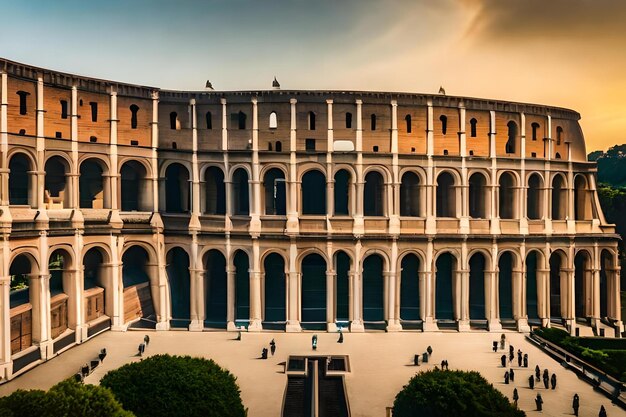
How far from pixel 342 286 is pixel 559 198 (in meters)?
20.2

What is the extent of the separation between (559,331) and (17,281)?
47239mm

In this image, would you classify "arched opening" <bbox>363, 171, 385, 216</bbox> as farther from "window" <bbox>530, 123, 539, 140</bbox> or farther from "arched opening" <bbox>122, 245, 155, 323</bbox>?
"arched opening" <bbox>122, 245, 155, 323</bbox>

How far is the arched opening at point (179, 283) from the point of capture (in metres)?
39.2

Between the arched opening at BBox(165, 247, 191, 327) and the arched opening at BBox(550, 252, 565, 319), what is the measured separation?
3048 centimetres

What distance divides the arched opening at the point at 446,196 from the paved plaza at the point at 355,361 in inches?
385

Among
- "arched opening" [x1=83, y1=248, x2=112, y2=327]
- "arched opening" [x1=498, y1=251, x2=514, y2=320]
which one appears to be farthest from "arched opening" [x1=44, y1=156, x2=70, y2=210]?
"arched opening" [x1=498, y1=251, x2=514, y2=320]

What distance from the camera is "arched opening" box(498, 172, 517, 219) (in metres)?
39.6

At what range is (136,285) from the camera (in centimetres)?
3712

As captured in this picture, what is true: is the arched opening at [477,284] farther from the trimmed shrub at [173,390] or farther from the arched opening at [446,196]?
the trimmed shrub at [173,390]

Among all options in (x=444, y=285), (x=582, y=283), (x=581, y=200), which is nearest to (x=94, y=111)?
(x=444, y=285)

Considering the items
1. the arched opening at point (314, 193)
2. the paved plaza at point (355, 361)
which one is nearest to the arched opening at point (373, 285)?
the paved plaza at point (355, 361)

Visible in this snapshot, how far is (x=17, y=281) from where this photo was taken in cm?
4641

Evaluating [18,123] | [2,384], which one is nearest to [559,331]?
[2,384]

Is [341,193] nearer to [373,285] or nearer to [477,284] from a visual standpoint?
[373,285]
